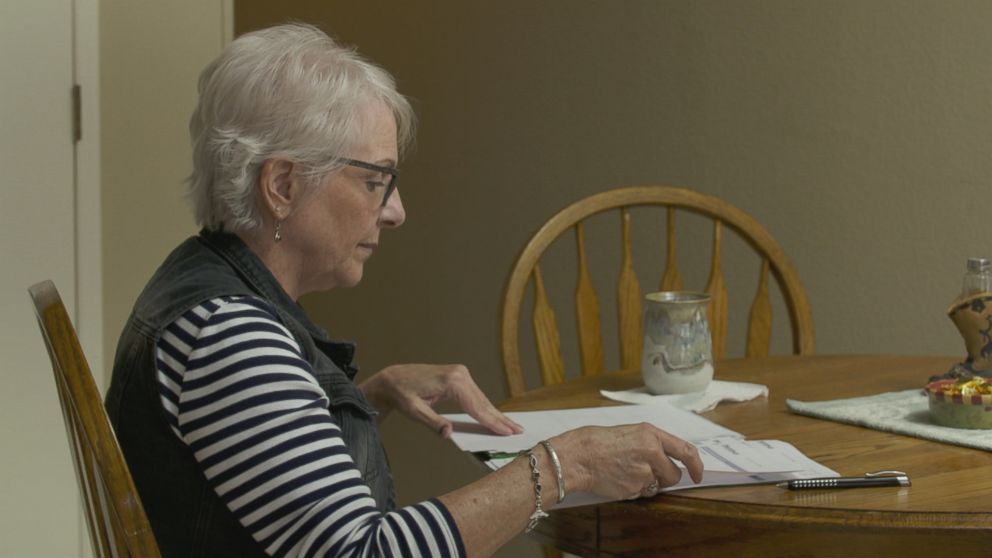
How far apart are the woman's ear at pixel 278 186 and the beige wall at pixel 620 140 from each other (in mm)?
1605

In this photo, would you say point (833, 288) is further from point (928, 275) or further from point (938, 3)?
point (938, 3)

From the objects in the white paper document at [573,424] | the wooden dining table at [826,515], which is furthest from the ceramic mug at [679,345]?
the wooden dining table at [826,515]

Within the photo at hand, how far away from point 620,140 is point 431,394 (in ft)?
4.81

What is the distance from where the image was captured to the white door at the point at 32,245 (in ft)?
8.14

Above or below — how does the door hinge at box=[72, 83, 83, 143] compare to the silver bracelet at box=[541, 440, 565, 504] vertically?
above

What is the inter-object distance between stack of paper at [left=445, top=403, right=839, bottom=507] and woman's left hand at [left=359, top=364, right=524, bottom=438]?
2 cm

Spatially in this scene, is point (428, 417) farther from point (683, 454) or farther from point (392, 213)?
point (683, 454)

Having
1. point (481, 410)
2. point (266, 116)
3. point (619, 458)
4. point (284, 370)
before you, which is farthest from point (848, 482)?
point (266, 116)

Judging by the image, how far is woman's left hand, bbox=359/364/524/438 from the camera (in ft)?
4.60

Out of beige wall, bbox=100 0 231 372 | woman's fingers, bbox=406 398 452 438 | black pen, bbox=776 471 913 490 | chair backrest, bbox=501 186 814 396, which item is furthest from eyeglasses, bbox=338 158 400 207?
beige wall, bbox=100 0 231 372

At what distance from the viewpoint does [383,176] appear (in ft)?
4.19

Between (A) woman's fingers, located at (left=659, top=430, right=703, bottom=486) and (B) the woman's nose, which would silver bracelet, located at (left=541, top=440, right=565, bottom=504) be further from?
(B) the woman's nose

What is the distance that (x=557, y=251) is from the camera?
2973 millimetres

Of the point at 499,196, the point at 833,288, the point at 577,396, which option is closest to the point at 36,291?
the point at 577,396
